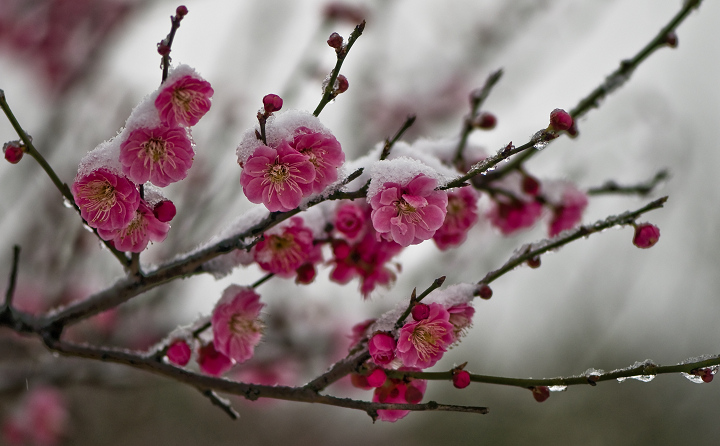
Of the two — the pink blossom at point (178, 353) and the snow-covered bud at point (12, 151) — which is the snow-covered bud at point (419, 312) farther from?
the snow-covered bud at point (12, 151)

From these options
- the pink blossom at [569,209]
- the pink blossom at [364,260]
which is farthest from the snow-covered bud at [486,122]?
the pink blossom at [364,260]

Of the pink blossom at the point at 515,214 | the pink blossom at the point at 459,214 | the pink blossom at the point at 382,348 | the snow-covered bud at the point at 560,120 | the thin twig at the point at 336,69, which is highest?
the pink blossom at the point at 515,214

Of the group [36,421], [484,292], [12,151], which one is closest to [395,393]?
[484,292]

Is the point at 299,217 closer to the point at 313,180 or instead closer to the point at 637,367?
the point at 313,180

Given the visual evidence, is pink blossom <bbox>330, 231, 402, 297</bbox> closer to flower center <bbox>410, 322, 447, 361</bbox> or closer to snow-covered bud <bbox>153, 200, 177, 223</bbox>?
flower center <bbox>410, 322, 447, 361</bbox>

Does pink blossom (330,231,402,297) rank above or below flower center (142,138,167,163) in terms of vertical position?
above

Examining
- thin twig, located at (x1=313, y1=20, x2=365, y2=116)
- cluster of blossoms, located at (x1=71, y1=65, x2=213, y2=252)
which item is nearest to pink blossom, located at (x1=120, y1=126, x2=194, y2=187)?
cluster of blossoms, located at (x1=71, y1=65, x2=213, y2=252)

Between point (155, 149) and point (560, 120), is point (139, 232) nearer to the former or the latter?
point (155, 149)
